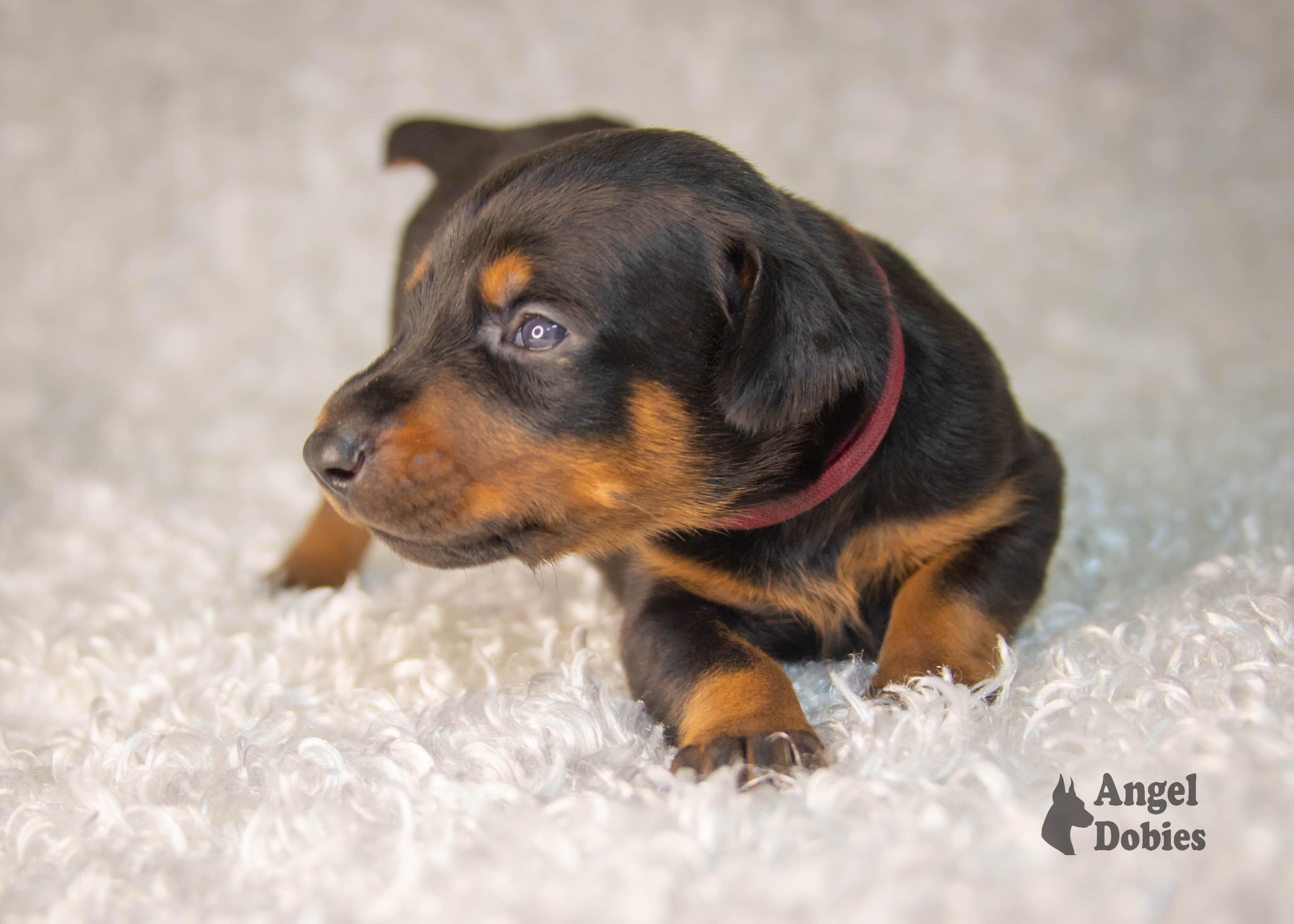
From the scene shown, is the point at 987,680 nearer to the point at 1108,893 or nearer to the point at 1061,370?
the point at 1108,893

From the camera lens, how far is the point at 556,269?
2.18 metres

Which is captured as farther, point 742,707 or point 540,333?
point 540,333

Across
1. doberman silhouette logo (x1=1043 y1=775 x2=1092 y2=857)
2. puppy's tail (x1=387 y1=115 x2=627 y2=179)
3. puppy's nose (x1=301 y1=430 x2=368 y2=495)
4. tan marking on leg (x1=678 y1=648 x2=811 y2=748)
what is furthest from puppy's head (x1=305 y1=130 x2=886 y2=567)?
puppy's tail (x1=387 y1=115 x2=627 y2=179)

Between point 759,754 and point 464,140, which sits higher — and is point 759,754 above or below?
below

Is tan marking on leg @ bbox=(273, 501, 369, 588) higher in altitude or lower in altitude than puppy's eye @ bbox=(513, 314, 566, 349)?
lower

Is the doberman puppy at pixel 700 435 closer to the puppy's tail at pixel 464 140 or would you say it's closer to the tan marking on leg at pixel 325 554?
the puppy's tail at pixel 464 140

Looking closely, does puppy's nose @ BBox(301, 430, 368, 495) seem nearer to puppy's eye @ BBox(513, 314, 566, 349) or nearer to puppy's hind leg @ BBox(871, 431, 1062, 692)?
puppy's eye @ BBox(513, 314, 566, 349)

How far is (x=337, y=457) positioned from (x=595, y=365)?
0.51 meters

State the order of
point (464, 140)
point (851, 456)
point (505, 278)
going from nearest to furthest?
point (505, 278) < point (851, 456) < point (464, 140)

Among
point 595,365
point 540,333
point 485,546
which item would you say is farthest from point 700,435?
point 485,546

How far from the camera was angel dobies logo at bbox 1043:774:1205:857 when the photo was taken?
5.32 feet

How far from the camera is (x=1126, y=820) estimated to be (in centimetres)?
173

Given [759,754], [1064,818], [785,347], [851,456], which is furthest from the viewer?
[851,456]

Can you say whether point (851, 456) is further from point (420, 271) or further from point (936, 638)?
point (420, 271)
